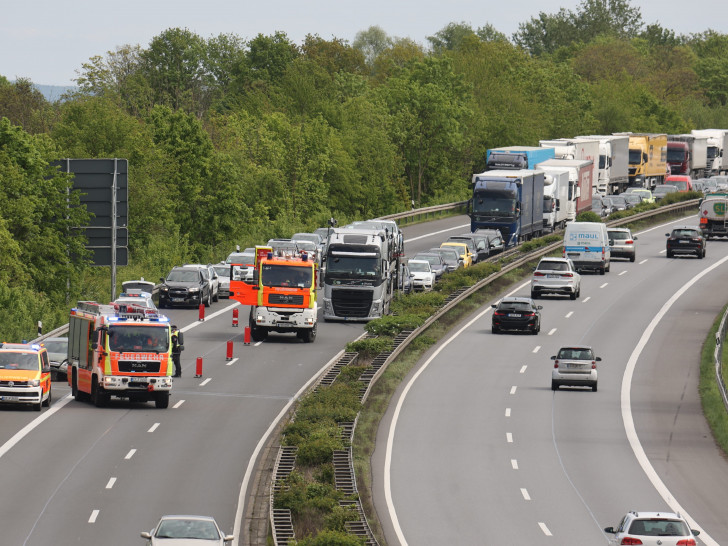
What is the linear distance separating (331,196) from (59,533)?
80389 millimetres

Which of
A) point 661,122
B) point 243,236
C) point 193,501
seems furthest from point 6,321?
point 661,122

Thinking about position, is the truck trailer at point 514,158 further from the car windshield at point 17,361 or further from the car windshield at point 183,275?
the car windshield at point 17,361

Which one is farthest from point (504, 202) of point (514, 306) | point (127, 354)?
point (127, 354)

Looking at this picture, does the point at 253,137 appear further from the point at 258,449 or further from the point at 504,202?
the point at 258,449

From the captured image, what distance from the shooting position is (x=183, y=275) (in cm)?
6022

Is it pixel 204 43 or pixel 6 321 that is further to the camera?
pixel 204 43

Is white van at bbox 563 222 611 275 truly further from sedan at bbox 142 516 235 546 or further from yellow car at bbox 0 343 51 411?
sedan at bbox 142 516 235 546

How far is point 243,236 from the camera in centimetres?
9056

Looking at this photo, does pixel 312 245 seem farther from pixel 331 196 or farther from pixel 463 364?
pixel 331 196

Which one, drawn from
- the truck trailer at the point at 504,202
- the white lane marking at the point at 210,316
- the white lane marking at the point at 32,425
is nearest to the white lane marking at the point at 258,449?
the white lane marking at the point at 32,425

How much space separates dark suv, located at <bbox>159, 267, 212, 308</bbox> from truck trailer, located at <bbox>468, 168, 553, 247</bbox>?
20.4m

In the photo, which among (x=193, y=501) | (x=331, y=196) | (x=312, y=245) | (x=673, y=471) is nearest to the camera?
(x=193, y=501)

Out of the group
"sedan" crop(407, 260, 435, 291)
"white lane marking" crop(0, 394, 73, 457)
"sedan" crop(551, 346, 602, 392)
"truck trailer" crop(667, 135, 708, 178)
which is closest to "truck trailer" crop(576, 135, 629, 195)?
"truck trailer" crop(667, 135, 708, 178)

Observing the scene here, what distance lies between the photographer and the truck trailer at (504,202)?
75.6 m
